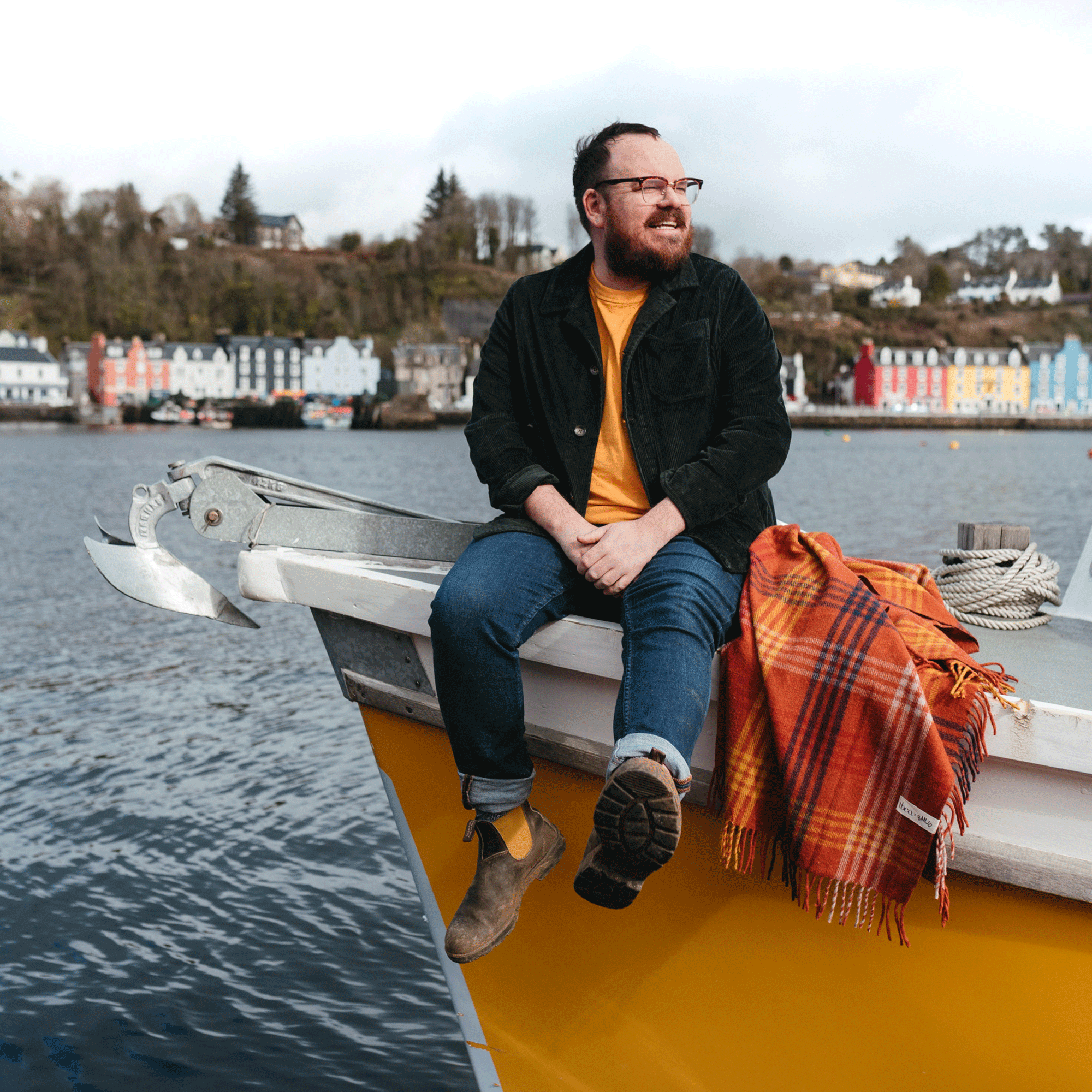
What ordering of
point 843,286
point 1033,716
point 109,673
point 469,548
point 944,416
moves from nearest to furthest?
1. point 1033,716
2. point 469,548
3. point 109,673
4. point 944,416
5. point 843,286

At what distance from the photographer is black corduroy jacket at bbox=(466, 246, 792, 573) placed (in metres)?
2.46

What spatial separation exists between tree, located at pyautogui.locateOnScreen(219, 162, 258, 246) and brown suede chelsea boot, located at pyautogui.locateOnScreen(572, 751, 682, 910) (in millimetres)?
147104

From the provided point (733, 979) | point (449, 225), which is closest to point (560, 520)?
point (733, 979)

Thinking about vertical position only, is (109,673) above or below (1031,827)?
below

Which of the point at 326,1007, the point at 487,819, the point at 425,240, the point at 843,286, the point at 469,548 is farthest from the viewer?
the point at 843,286

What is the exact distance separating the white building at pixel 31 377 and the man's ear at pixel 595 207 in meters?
100

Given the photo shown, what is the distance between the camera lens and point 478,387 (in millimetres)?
Result: 2670

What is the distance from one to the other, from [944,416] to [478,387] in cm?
10953

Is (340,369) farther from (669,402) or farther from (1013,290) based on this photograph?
(669,402)

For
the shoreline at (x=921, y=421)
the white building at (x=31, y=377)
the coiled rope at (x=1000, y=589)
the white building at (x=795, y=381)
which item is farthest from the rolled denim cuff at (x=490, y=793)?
the white building at (x=795, y=381)

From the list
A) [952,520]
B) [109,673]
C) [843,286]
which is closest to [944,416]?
[843,286]

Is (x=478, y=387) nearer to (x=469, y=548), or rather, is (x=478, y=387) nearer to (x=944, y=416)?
(x=469, y=548)

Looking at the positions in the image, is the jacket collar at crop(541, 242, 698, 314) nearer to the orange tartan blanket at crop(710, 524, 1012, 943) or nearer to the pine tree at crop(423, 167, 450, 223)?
the orange tartan blanket at crop(710, 524, 1012, 943)

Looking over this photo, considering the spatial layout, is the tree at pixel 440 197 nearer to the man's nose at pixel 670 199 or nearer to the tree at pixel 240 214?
the tree at pixel 240 214
